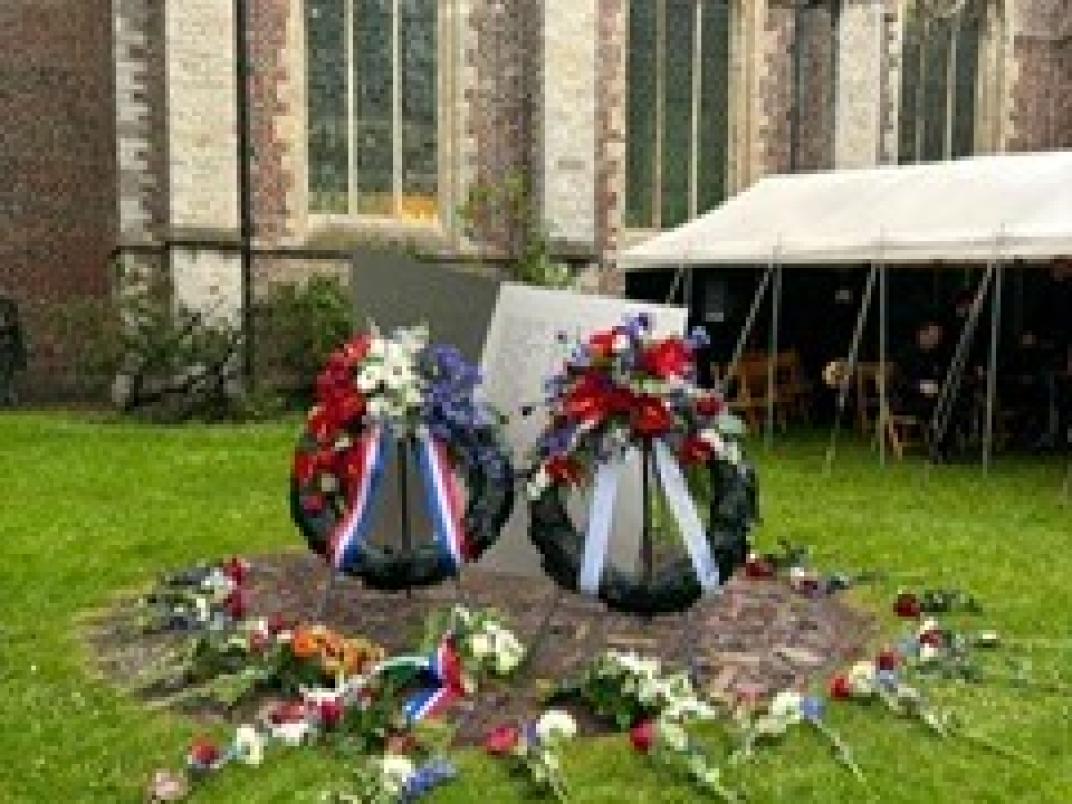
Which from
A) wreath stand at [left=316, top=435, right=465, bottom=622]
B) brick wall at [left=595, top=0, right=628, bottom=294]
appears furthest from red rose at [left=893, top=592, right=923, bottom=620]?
brick wall at [left=595, top=0, right=628, bottom=294]

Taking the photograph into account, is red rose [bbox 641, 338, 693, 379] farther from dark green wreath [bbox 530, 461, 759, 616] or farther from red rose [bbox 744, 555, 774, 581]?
red rose [bbox 744, 555, 774, 581]

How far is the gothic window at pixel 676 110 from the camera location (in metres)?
19.5

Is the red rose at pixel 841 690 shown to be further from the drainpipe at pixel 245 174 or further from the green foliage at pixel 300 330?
the drainpipe at pixel 245 174

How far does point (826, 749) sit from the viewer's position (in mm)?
4656

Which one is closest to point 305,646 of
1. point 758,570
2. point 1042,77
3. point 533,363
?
point 533,363

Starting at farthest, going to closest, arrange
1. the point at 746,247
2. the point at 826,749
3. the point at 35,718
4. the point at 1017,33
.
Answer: the point at 1017,33, the point at 746,247, the point at 35,718, the point at 826,749

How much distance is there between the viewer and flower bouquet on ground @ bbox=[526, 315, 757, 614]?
523cm

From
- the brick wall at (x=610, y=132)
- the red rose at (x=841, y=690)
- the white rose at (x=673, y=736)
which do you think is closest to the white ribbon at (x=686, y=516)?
the red rose at (x=841, y=690)

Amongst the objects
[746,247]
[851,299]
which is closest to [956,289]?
[851,299]

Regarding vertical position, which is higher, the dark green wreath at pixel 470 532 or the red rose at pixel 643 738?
the dark green wreath at pixel 470 532

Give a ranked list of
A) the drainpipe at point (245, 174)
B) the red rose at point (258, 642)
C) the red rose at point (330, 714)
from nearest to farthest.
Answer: the red rose at point (330, 714), the red rose at point (258, 642), the drainpipe at point (245, 174)

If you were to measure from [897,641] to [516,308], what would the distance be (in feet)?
7.79

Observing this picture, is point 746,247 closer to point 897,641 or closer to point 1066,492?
point 1066,492

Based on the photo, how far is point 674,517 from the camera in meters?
5.34
